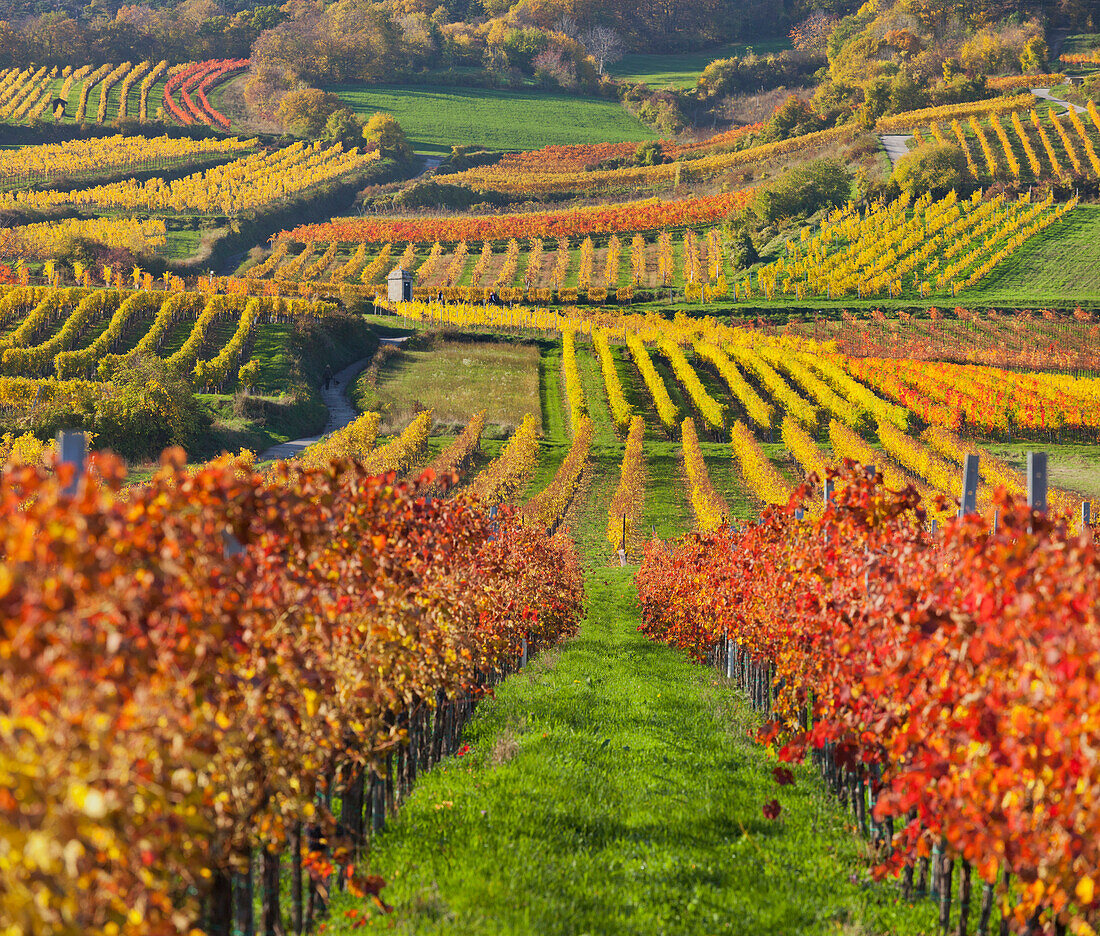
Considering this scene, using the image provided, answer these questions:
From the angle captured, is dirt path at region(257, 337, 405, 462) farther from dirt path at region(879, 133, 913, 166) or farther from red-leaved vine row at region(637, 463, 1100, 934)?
dirt path at region(879, 133, 913, 166)

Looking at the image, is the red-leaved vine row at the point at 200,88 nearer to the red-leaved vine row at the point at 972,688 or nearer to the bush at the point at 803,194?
the bush at the point at 803,194

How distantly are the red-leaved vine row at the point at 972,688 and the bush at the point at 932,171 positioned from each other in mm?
95713

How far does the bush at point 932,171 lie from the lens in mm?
93688

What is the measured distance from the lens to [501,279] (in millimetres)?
90062

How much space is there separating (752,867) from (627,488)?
34.9m

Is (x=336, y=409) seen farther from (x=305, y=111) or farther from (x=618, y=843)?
(x=305, y=111)

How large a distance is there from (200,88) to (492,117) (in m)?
49.1

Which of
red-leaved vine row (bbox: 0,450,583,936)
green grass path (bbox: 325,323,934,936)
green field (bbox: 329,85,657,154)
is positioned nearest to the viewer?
red-leaved vine row (bbox: 0,450,583,936)

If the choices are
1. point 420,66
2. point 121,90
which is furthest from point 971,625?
point 420,66

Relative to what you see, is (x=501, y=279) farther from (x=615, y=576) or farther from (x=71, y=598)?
(x=71, y=598)

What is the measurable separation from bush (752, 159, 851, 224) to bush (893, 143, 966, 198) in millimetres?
5906

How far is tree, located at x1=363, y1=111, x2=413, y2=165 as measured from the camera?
14038cm

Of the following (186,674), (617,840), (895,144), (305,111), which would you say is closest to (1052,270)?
(895,144)

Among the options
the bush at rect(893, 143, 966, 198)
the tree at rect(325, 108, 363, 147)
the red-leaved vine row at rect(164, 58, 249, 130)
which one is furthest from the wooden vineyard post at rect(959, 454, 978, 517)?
the red-leaved vine row at rect(164, 58, 249, 130)
